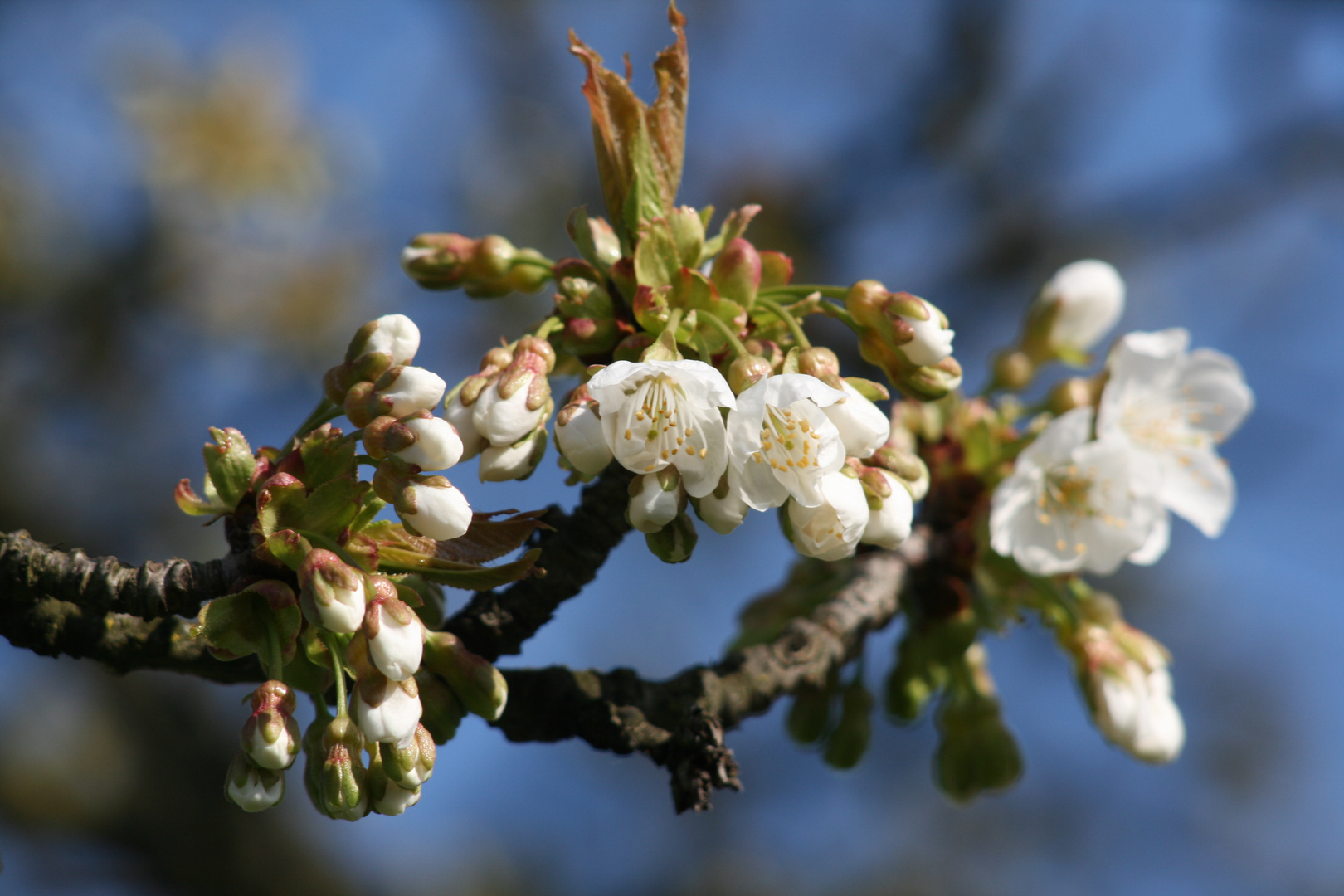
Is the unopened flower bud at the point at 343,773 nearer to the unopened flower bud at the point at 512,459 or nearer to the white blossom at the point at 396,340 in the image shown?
the unopened flower bud at the point at 512,459

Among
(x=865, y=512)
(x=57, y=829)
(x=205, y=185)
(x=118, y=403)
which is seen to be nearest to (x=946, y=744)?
(x=865, y=512)

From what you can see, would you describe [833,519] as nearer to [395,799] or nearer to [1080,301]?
[395,799]

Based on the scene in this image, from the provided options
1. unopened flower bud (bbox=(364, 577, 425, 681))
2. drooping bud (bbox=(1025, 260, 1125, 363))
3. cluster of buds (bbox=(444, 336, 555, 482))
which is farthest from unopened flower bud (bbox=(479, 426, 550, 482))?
drooping bud (bbox=(1025, 260, 1125, 363))

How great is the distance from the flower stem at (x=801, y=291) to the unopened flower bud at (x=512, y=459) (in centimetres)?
41

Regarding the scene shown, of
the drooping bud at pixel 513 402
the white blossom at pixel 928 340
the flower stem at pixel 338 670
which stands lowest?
the flower stem at pixel 338 670

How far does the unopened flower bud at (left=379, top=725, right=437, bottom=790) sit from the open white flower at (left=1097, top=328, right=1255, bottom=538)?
1.46m

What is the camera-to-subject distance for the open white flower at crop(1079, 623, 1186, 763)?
195cm

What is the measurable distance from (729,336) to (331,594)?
2.00 feet

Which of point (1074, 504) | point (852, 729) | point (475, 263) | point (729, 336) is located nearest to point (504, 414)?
point (729, 336)

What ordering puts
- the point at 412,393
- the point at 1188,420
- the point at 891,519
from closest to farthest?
the point at 412,393 < the point at 891,519 < the point at 1188,420

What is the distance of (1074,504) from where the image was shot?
1.88 meters

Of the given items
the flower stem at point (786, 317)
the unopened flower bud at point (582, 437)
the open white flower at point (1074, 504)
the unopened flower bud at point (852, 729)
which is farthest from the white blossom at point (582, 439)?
the unopened flower bud at point (852, 729)

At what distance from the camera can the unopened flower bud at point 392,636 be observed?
1161 millimetres

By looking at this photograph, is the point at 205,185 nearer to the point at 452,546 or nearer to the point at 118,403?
the point at 118,403
